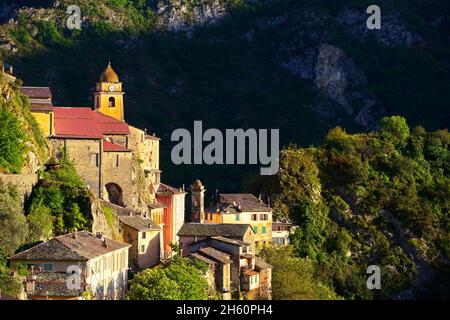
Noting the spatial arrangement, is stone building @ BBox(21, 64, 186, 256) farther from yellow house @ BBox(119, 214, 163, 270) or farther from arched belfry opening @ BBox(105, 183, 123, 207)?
yellow house @ BBox(119, 214, 163, 270)

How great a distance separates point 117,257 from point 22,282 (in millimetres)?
9740

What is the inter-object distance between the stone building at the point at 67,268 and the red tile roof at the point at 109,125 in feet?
58.7

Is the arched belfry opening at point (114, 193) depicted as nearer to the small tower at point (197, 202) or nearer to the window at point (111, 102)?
the small tower at point (197, 202)

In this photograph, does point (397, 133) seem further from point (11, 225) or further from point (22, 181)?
point (11, 225)

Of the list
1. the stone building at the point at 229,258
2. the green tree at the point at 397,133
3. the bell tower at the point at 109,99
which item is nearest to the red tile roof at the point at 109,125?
the bell tower at the point at 109,99

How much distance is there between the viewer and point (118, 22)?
17350 cm

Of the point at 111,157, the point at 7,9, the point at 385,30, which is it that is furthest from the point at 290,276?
the point at 385,30

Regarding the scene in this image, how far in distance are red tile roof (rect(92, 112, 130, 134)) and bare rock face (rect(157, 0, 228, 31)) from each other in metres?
73.7

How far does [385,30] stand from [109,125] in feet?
274

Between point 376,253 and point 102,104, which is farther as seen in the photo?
point 376,253

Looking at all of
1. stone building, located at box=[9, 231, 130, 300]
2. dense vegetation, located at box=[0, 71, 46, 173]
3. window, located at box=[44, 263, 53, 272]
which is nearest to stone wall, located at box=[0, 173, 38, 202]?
dense vegetation, located at box=[0, 71, 46, 173]

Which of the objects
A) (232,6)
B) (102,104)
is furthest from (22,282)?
(232,6)

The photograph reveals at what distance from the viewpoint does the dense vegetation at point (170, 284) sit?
8606cm
